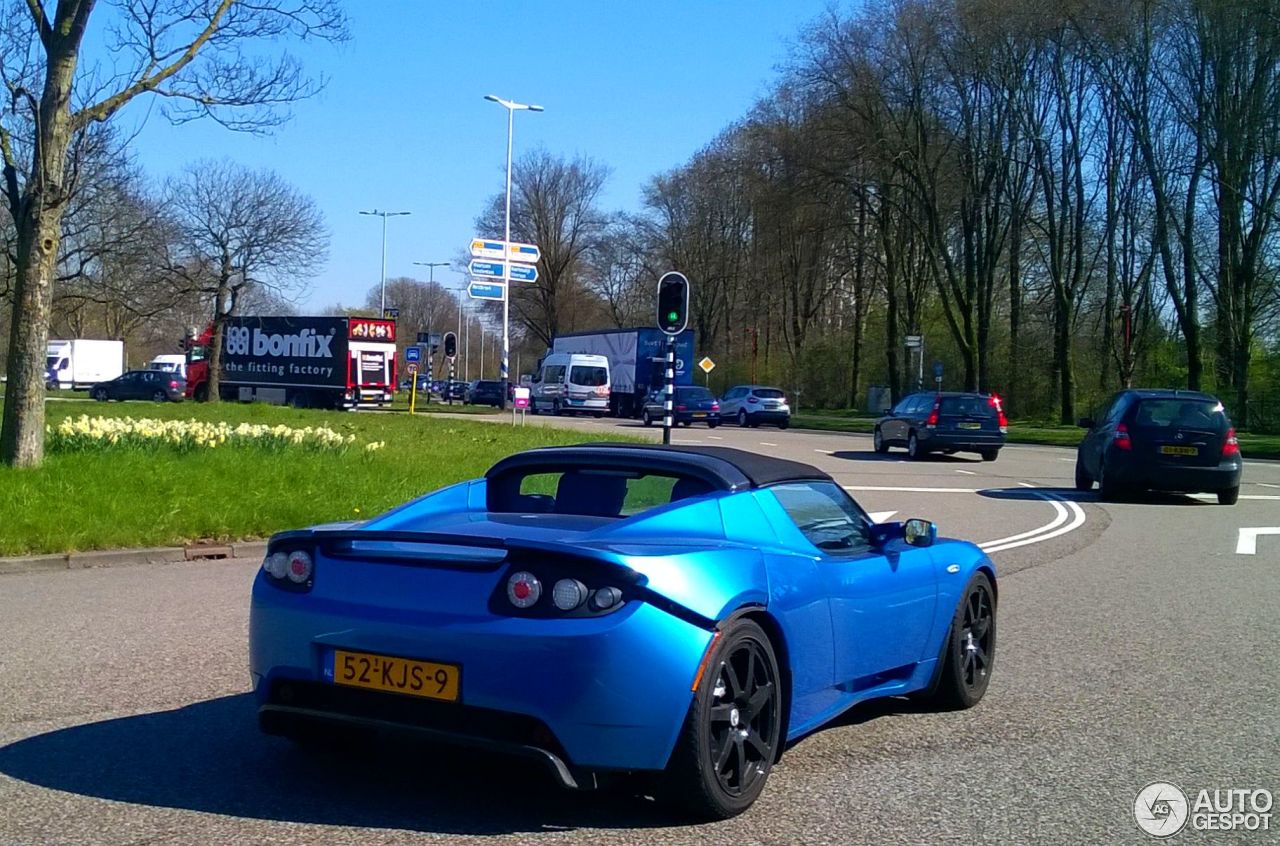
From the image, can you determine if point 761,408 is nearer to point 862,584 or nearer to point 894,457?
point 894,457

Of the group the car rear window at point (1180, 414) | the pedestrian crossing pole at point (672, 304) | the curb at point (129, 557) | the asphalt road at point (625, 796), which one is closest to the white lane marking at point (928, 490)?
the car rear window at point (1180, 414)

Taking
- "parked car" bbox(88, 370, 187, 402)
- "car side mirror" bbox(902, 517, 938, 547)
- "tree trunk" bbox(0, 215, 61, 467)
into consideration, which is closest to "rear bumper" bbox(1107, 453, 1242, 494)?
"car side mirror" bbox(902, 517, 938, 547)

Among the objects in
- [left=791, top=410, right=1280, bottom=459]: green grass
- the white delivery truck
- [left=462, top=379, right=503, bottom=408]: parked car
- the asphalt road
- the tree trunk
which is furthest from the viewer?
[left=462, top=379, right=503, bottom=408]: parked car

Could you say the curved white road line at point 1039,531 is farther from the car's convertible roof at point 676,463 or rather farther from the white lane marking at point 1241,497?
the car's convertible roof at point 676,463

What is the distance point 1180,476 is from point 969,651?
528 inches

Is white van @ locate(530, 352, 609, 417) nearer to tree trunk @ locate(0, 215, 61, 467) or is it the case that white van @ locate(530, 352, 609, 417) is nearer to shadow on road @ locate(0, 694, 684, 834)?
tree trunk @ locate(0, 215, 61, 467)

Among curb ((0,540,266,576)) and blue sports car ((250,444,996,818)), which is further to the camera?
curb ((0,540,266,576))

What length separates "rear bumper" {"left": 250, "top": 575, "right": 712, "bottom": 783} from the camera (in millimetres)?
4180

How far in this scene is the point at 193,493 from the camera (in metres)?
13.7

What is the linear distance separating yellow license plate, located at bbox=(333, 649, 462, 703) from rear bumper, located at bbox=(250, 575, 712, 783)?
33mm

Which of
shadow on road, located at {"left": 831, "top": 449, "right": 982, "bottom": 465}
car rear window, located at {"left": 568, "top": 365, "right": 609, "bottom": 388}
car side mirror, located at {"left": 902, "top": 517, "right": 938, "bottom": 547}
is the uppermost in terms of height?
car rear window, located at {"left": 568, "top": 365, "right": 609, "bottom": 388}

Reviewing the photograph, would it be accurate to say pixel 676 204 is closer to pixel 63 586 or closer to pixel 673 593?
pixel 63 586

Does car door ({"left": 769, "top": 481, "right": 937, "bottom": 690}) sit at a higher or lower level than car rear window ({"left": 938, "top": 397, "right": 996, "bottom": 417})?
lower

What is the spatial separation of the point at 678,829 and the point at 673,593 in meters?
0.87
